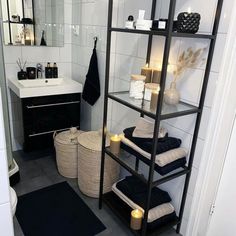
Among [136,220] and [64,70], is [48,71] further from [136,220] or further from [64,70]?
[136,220]

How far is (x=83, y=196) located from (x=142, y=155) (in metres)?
0.84

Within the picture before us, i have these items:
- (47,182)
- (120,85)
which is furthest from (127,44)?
(47,182)

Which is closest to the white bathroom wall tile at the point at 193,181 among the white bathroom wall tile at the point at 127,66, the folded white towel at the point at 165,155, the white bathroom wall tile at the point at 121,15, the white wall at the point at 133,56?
the white wall at the point at 133,56

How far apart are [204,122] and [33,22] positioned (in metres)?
1.89

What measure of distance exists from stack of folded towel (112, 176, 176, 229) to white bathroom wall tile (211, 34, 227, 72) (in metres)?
0.91

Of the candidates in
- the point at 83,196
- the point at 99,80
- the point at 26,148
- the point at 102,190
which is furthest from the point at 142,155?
the point at 26,148

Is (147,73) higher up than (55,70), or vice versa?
(147,73)

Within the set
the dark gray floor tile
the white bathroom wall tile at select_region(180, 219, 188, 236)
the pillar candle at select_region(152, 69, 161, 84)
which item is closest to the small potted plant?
the pillar candle at select_region(152, 69, 161, 84)

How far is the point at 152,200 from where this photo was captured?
65.2 inches

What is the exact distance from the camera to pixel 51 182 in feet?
7.23

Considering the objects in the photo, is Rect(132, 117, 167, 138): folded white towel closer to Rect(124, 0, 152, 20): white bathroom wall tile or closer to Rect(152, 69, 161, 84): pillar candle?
Rect(152, 69, 161, 84): pillar candle

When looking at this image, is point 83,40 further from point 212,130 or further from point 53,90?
point 212,130

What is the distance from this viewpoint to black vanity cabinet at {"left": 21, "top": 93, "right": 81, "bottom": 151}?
7.44 ft

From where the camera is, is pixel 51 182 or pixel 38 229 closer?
pixel 38 229
